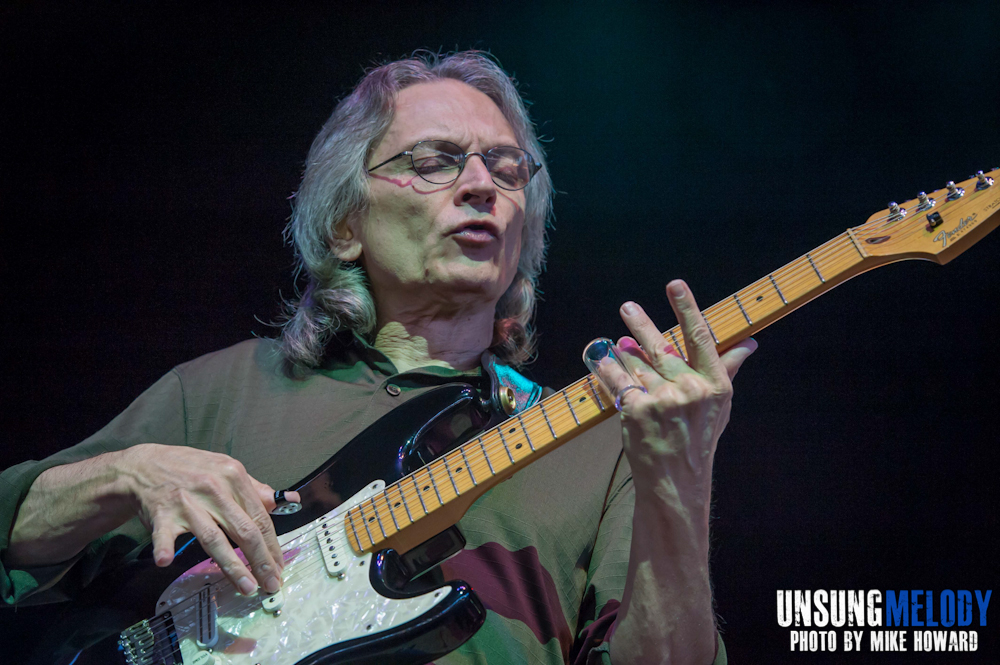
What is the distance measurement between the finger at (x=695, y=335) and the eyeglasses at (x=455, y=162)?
2.91 feet

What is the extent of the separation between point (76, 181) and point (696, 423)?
7.11ft

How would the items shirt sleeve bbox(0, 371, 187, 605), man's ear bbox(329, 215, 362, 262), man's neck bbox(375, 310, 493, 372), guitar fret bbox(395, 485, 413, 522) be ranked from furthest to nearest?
man's ear bbox(329, 215, 362, 262)
man's neck bbox(375, 310, 493, 372)
shirt sleeve bbox(0, 371, 187, 605)
guitar fret bbox(395, 485, 413, 522)

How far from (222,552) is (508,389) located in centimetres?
67

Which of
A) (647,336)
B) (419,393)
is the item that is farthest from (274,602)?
(647,336)

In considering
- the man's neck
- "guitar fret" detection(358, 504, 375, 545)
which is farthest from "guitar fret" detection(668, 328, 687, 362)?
the man's neck

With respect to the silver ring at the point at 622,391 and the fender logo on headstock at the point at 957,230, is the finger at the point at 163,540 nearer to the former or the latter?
the silver ring at the point at 622,391

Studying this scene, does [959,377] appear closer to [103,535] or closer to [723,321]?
[723,321]

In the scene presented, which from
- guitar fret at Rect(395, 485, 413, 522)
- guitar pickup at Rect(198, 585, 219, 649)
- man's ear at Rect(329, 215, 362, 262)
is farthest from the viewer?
man's ear at Rect(329, 215, 362, 262)

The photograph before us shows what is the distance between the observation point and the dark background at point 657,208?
6.48 feet

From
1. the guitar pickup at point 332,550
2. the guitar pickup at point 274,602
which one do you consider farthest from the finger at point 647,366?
the guitar pickup at point 274,602

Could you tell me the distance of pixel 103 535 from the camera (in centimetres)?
153

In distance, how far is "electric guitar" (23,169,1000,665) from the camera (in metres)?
1.19

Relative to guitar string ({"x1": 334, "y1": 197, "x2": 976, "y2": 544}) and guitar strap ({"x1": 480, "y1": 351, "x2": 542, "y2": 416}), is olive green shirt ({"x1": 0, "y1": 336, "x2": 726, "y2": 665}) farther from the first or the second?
guitar string ({"x1": 334, "y1": 197, "x2": 976, "y2": 544})

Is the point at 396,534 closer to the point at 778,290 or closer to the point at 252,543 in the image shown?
the point at 252,543
